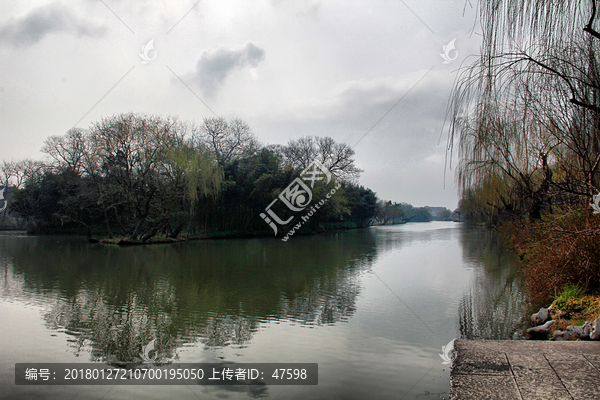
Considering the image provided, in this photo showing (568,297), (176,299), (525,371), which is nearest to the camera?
(525,371)

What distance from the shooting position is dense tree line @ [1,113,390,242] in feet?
80.3

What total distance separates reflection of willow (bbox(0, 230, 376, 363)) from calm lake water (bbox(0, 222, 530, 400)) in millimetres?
27

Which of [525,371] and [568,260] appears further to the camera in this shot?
[568,260]

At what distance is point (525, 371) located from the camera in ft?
9.82

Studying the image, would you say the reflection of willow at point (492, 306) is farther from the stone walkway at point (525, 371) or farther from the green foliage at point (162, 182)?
the green foliage at point (162, 182)

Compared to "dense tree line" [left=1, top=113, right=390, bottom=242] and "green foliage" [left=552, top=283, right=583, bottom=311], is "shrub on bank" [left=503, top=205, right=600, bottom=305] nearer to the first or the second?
"green foliage" [left=552, top=283, right=583, bottom=311]

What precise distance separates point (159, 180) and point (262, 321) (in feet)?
69.6

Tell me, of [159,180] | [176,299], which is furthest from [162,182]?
[176,299]

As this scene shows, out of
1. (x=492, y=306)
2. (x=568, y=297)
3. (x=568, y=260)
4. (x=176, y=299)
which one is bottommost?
(x=492, y=306)

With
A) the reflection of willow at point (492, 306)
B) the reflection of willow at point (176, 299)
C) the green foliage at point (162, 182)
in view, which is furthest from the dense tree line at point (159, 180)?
the reflection of willow at point (492, 306)

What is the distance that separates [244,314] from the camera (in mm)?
6801

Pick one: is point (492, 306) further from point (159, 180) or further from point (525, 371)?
point (159, 180)

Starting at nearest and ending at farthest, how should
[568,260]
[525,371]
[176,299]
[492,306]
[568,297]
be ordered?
[525,371] < [568,297] < [568,260] < [492,306] < [176,299]

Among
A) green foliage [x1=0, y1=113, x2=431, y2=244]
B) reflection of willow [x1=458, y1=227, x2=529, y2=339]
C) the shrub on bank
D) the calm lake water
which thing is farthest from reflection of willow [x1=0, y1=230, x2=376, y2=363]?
green foliage [x1=0, y1=113, x2=431, y2=244]
